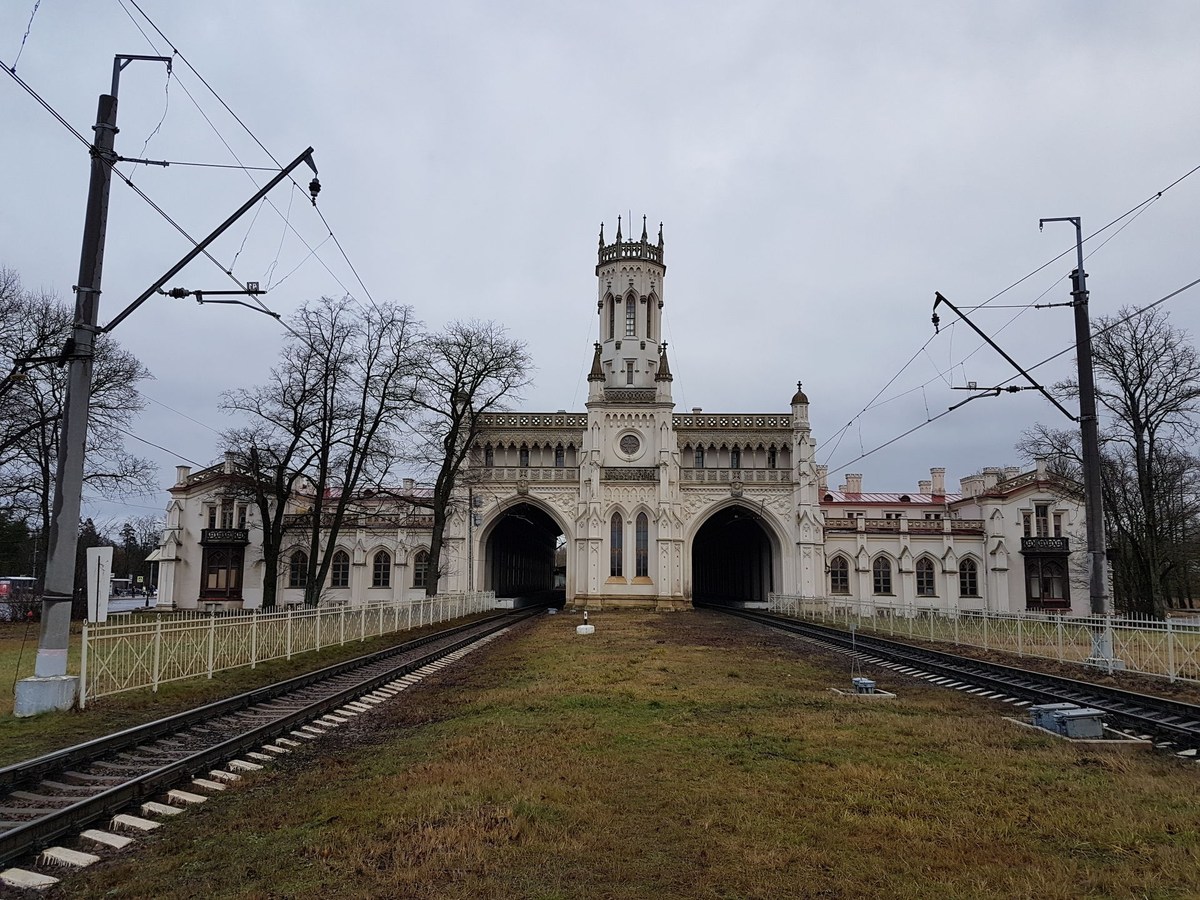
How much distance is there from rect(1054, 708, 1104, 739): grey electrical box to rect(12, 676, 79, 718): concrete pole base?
14.1m

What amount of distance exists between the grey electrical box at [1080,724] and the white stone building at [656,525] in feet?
128

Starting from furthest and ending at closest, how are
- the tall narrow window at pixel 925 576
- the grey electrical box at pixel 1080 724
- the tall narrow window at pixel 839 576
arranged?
1. the tall narrow window at pixel 839 576
2. the tall narrow window at pixel 925 576
3. the grey electrical box at pixel 1080 724

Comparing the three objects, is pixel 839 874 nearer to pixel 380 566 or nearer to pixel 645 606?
pixel 645 606

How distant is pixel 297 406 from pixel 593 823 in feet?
95.5

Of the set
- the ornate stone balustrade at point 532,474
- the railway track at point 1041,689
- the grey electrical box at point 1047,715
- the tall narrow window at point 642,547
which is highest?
the ornate stone balustrade at point 532,474

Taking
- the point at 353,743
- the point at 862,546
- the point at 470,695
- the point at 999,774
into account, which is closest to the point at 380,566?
the point at 862,546

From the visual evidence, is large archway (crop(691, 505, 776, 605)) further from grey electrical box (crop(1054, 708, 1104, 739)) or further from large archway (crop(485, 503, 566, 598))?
grey electrical box (crop(1054, 708, 1104, 739))

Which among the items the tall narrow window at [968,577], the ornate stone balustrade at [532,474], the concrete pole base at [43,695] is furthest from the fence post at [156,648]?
the tall narrow window at [968,577]

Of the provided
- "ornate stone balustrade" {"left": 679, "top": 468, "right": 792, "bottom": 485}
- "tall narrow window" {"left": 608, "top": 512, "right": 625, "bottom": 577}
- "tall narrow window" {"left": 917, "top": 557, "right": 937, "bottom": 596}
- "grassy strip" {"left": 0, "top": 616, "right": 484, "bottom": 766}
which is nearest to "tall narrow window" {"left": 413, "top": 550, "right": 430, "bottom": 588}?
"tall narrow window" {"left": 608, "top": 512, "right": 625, "bottom": 577}

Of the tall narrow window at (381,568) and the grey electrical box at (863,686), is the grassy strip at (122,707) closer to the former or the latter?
the grey electrical box at (863,686)

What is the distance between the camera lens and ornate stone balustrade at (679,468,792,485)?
2057 inches

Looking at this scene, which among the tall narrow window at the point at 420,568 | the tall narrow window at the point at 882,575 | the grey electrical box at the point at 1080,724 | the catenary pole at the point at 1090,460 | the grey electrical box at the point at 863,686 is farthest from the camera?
the tall narrow window at the point at 882,575

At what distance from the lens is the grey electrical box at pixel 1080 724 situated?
1087 cm

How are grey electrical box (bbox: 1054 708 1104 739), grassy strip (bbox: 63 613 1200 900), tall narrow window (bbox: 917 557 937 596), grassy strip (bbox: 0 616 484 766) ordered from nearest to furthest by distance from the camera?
1. grassy strip (bbox: 63 613 1200 900)
2. grassy strip (bbox: 0 616 484 766)
3. grey electrical box (bbox: 1054 708 1104 739)
4. tall narrow window (bbox: 917 557 937 596)
